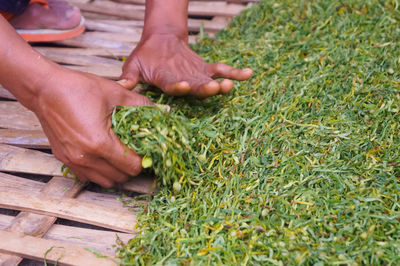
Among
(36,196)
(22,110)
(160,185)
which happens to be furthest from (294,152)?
(22,110)

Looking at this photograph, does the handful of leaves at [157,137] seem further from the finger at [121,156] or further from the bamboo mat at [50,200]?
the bamboo mat at [50,200]

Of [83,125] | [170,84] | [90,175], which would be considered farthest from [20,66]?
[170,84]

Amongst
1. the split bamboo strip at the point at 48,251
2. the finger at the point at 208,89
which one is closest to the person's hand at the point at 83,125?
the split bamboo strip at the point at 48,251

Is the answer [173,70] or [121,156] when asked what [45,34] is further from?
[121,156]

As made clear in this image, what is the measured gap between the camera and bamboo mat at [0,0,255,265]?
1504 millimetres

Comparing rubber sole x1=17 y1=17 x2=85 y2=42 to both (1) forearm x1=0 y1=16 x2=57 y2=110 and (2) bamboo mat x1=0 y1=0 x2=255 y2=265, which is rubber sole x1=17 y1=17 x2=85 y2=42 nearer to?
(2) bamboo mat x1=0 y1=0 x2=255 y2=265

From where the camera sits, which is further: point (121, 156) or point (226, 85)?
point (226, 85)

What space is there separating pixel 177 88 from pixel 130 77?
12.7 inches

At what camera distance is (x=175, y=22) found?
2.22 metres

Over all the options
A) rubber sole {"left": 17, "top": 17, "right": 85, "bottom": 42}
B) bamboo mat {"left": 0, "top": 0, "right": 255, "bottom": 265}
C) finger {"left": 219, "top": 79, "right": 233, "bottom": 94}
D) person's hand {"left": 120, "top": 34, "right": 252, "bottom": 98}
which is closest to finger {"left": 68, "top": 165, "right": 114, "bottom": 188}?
bamboo mat {"left": 0, "top": 0, "right": 255, "bottom": 265}

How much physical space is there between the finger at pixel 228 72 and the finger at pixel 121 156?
64cm

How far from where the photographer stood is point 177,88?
1850 millimetres

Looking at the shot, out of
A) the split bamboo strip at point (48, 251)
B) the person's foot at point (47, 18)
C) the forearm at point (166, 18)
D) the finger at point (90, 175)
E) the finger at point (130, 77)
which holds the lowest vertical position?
the split bamboo strip at point (48, 251)

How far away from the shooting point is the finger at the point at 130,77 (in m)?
1.96
